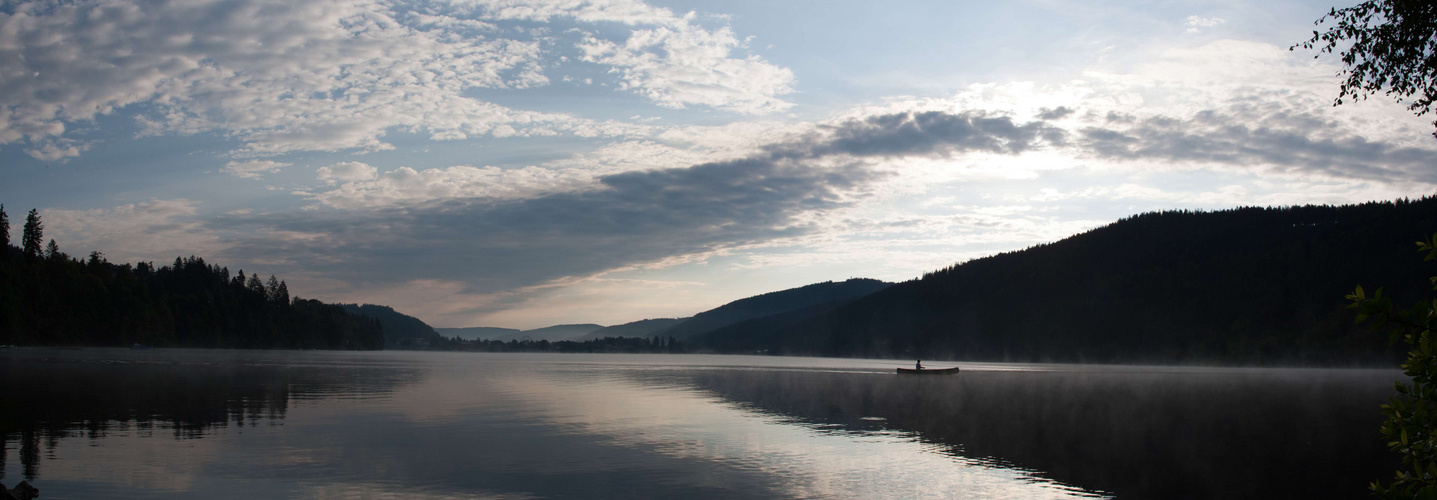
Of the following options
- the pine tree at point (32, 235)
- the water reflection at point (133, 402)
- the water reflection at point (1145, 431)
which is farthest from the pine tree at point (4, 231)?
the water reflection at point (1145, 431)

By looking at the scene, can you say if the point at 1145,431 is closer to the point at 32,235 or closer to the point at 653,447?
the point at 653,447

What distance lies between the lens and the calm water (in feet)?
84.6

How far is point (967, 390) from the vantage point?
261 ft

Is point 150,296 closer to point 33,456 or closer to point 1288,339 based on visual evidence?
point 33,456

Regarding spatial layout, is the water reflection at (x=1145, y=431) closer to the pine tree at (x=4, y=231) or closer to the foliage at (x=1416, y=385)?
the foliage at (x=1416, y=385)

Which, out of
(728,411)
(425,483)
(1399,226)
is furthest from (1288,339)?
(425,483)

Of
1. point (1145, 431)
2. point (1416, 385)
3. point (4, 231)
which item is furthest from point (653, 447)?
point (4, 231)

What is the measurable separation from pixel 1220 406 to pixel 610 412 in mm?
42774

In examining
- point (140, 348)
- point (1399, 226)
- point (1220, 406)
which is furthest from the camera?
point (1399, 226)

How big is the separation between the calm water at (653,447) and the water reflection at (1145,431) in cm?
18

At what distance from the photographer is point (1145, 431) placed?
4303 cm

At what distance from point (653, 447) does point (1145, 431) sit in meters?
25.3

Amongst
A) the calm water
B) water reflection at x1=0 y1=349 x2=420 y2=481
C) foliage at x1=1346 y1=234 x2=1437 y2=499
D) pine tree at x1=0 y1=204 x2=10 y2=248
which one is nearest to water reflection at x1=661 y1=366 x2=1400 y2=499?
the calm water

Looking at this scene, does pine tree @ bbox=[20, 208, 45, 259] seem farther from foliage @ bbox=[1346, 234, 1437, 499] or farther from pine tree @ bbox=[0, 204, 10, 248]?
foliage @ bbox=[1346, 234, 1437, 499]
